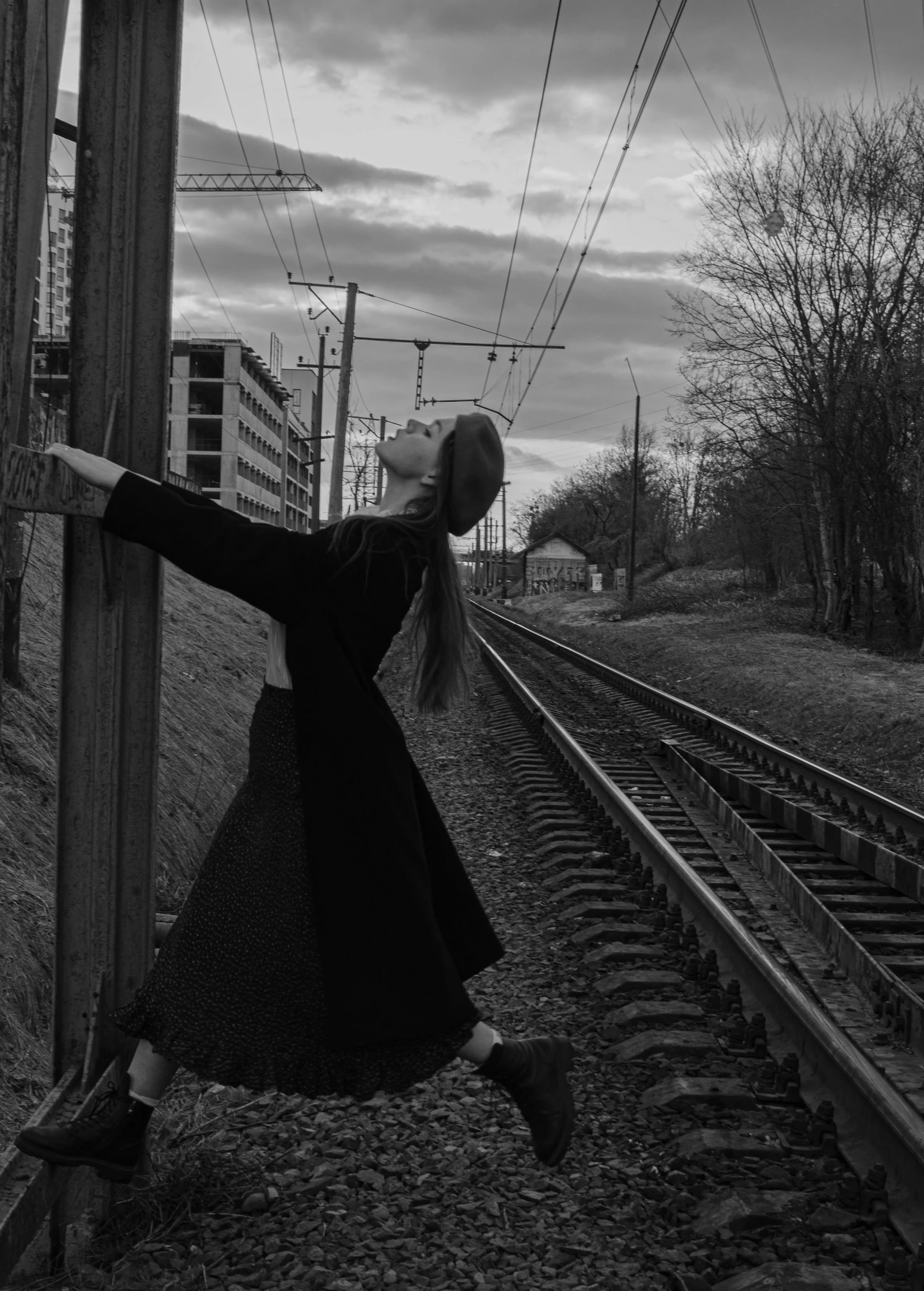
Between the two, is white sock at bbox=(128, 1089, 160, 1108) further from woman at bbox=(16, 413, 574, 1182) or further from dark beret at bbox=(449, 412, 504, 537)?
dark beret at bbox=(449, 412, 504, 537)

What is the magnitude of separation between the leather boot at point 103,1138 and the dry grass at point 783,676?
7666mm

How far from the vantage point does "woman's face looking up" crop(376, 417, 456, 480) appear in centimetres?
281

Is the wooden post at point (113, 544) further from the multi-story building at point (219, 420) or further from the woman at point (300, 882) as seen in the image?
the multi-story building at point (219, 420)

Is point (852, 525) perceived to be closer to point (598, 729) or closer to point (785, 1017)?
point (598, 729)

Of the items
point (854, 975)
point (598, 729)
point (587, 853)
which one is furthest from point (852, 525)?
point (854, 975)

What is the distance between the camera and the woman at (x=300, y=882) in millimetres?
2561

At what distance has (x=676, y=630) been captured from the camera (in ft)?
Answer: 99.0

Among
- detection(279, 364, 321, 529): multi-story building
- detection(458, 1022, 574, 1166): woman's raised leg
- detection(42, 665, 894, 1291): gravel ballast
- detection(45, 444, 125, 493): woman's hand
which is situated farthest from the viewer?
detection(279, 364, 321, 529): multi-story building

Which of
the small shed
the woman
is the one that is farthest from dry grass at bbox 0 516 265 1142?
the small shed

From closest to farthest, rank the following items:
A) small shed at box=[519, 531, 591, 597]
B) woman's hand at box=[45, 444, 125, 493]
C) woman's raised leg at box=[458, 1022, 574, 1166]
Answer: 1. woman's hand at box=[45, 444, 125, 493]
2. woman's raised leg at box=[458, 1022, 574, 1166]
3. small shed at box=[519, 531, 591, 597]

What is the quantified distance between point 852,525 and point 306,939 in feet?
83.6

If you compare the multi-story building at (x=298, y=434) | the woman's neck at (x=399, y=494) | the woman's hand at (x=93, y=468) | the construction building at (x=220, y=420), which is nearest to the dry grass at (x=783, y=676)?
the woman's neck at (x=399, y=494)

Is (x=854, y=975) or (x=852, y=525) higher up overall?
(x=852, y=525)

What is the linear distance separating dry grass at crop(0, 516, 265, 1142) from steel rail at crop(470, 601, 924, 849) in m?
4.23
